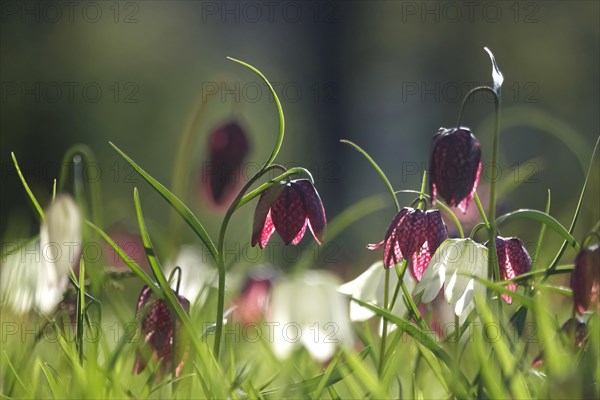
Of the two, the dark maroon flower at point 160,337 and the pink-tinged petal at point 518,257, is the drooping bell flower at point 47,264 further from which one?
the pink-tinged petal at point 518,257

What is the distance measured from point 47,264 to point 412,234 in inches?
24.4

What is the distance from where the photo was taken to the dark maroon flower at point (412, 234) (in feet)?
3.62

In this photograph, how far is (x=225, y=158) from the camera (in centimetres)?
202

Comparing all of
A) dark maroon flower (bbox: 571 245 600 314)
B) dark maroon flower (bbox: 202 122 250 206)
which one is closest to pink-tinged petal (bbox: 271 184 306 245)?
dark maroon flower (bbox: 571 245 600 314)

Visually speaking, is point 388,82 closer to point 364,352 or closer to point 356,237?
point 356,237

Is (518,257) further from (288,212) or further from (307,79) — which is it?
(307,79)

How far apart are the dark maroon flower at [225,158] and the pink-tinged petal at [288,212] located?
911mm

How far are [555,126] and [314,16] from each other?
6826 mm

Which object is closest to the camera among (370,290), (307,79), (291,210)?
(291,210)

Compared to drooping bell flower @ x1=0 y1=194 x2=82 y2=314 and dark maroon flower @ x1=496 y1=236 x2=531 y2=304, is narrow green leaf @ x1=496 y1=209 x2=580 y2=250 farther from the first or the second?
drooping bell flower @ x1=0 y1=194 x2=82 y2=314

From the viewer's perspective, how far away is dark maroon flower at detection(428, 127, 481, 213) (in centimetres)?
107

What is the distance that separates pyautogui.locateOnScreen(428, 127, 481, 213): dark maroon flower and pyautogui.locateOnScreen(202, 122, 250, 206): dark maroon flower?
982 millimetres

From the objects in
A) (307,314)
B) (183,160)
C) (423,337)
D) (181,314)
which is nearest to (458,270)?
(423,337)

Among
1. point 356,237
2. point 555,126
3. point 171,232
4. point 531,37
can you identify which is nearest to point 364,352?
point 555,126
